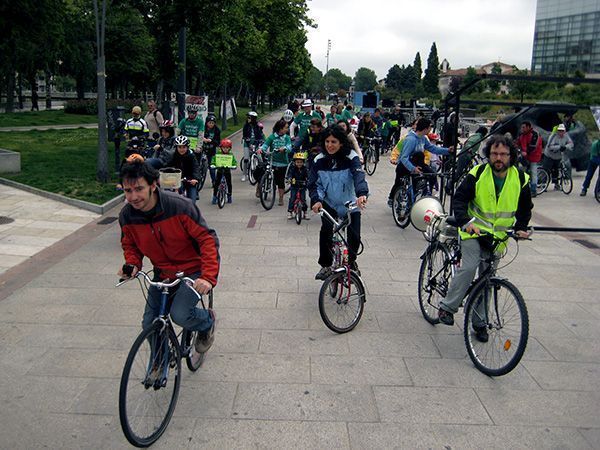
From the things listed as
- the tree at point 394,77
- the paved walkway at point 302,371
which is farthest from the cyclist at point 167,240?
the tree at point 394,77

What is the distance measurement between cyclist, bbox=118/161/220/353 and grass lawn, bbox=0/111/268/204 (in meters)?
8.01

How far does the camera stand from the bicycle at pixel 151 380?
3.49 meters

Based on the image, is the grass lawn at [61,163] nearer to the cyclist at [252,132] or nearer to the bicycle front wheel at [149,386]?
the cyclist at [252,132]

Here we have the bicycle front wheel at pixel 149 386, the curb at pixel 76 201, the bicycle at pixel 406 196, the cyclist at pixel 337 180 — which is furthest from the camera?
the curb at pixel 76 201

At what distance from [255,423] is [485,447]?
150cm

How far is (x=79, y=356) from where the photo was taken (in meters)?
4.95

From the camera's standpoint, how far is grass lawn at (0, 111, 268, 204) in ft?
41.2

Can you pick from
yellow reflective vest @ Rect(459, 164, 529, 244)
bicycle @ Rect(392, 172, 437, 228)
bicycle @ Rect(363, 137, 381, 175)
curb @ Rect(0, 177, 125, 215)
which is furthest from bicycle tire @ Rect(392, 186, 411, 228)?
bicycle @ Rect(363, 137, 381, 175)

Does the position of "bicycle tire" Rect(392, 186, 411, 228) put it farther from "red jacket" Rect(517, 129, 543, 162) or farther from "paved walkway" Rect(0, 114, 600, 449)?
"red jacket" Rect(517, 129, 543, 162)

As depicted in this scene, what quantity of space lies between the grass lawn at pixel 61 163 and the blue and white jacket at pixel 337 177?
268 inches

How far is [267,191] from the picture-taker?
1184cm

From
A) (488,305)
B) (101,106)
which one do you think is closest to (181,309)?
(488,305)

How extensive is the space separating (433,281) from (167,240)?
2893 mm

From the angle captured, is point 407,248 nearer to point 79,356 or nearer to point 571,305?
point 571,305
